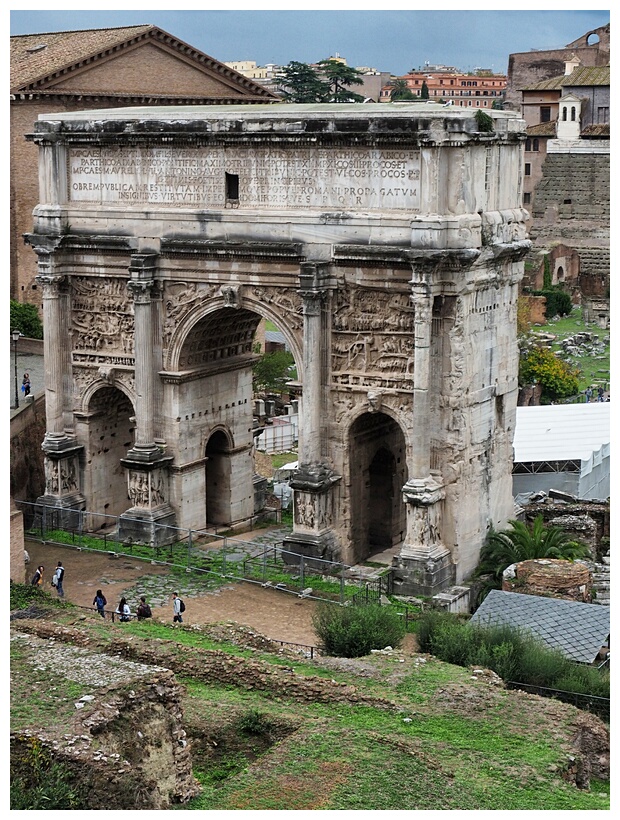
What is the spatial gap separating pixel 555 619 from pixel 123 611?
322 inches

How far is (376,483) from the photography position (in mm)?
35031

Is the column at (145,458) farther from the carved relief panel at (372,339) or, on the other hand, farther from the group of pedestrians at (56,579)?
the carved relief panel at (372,339)

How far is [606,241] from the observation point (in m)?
88.2

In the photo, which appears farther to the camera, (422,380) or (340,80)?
(340,80)

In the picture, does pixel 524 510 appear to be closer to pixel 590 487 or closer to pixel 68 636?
pixel 590 487

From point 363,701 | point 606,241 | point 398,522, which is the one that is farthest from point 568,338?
point 363,701

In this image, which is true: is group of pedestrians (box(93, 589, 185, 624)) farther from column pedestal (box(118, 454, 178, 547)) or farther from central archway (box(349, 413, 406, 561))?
central archway (box(349, 413, 406, 561))

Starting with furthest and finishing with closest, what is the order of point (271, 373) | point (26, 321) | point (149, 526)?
point (271, 373)
point (26, 321)
point (149, 526)

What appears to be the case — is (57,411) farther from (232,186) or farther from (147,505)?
(232,186)

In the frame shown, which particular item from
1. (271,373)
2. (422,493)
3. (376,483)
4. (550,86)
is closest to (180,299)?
(376,483)

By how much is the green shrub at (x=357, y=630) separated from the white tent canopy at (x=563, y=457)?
13900mm

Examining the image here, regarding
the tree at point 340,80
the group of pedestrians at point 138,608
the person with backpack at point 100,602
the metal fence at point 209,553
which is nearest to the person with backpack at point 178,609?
the group of pedestrians at point 138,608

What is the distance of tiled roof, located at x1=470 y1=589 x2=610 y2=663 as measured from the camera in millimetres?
26500

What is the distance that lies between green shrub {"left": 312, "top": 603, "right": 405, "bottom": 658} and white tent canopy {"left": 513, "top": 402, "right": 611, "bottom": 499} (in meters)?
Result: 13.9
